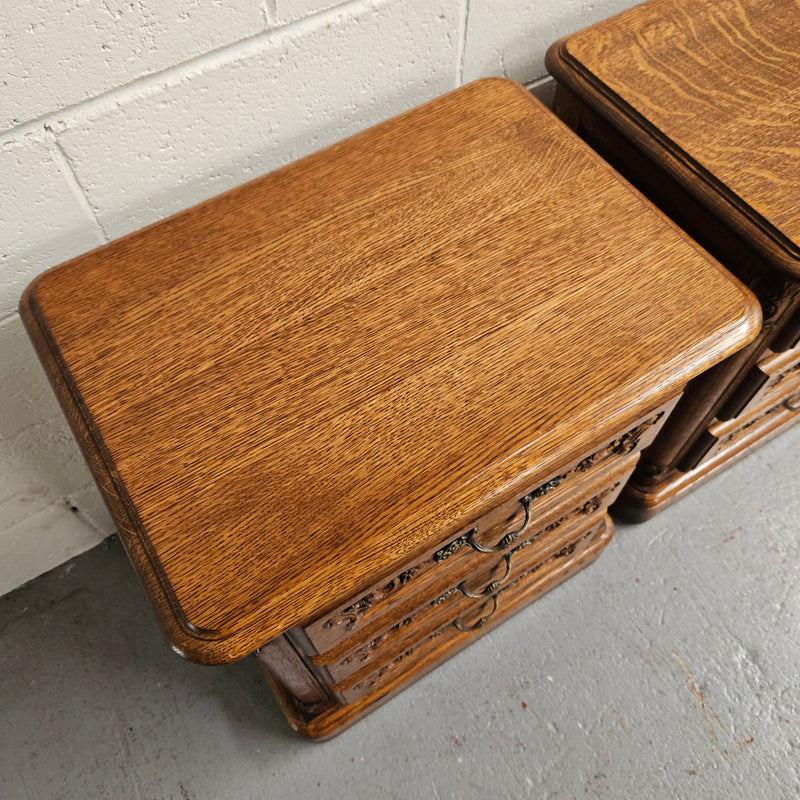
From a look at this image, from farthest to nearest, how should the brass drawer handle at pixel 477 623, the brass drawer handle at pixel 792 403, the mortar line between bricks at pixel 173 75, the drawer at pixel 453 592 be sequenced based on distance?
the brass drawer handle at pixel 792 403 → the brass drawer handle at pixel 477 623 → the drawer at pixel 453 592 → the mortar line between bricks at pixel 173 75

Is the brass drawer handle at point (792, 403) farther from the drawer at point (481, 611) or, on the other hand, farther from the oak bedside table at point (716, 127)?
the drawer at point (481, 611)

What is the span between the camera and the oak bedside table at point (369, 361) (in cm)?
56

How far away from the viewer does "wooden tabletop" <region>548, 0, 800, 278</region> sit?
732 mm

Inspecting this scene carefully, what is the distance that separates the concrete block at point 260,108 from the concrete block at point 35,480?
22 centimetres

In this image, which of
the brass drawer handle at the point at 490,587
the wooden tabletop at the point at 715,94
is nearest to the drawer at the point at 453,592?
the brass drawer handle at the point at 490,587

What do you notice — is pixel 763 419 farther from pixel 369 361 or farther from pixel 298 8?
pixel 298 8

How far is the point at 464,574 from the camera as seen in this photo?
819mm

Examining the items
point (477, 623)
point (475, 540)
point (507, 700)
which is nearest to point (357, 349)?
point (475, 540)

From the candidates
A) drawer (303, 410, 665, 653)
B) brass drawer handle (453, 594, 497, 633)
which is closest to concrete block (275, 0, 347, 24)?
drawer (303, 410, 665, 653)

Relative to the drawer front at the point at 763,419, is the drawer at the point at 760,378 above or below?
above

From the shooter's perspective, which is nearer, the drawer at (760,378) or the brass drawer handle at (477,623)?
the drawer at (760,378)

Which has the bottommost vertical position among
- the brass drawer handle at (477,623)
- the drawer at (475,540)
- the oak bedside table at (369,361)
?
the brass drawer handle at (477,623)

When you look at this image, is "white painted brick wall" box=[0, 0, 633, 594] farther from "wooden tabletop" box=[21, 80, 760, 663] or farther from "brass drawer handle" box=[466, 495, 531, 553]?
"brass drawer handle" box=[466, 495, 531, 553]

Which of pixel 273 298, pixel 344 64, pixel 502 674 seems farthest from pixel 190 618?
pixel 502 674
